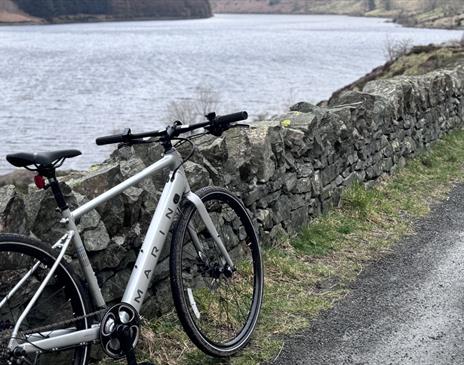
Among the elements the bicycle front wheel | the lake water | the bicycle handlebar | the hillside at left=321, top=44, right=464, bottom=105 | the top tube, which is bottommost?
the lake water

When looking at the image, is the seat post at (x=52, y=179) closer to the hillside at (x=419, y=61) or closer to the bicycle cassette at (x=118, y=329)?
the bicycle cassette at (x=118, y=329)

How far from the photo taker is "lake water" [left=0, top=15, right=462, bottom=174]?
36375mm

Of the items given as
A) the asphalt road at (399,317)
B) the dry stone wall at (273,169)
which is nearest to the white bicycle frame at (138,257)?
the dry stone wall at (273,169)

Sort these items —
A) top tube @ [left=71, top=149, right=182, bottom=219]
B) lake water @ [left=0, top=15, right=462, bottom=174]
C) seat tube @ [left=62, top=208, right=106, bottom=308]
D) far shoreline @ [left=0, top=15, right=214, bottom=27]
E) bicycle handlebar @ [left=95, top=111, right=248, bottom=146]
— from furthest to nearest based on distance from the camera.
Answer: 1. far shoreline @ [left=0, top=15, right=214, bottom=27]
2. lake water @ [left=0, top=15, right=462, bottom=174]
3. bicycle handlebar @ [left=95, top=111, right=248, bottom=146]
4. top tube @ [left=71, top=149, right=182, bottom=219]
5. seat tube @ [left=62, top=208, right=106, bottom=308]

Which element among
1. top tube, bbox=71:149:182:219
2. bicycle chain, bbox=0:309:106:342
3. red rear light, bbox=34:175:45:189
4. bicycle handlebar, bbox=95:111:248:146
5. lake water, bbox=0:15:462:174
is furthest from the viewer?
lake water, bbox=0:15:462:174

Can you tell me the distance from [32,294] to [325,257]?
3.44 meters

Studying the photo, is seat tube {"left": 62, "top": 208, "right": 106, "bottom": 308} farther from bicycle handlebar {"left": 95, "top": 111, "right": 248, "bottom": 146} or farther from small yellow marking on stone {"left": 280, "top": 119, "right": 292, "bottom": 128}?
small yellow marking on stone {"left": 280, "top": 119, "right": 292, "bottom": 128}

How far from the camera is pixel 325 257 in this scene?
619cm

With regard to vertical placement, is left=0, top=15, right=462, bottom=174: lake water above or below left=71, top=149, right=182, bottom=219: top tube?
below

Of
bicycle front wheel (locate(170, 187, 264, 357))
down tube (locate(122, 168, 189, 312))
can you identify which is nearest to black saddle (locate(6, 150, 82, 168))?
down tube (locate(122, 168, 189, 312))

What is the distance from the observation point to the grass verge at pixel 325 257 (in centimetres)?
426

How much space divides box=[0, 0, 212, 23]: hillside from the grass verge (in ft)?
495

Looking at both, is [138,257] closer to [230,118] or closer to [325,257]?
[230,118]

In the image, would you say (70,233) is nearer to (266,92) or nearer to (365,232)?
(365,232)
